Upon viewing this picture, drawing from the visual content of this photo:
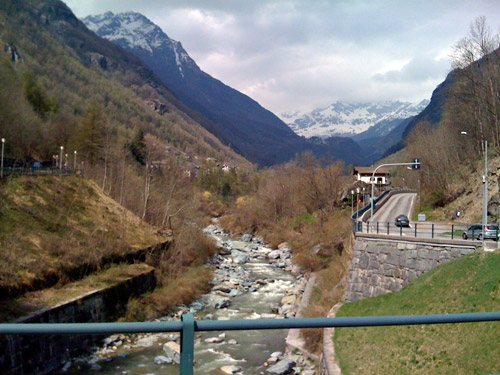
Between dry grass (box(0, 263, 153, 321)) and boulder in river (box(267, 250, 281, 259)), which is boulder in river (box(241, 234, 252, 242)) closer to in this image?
boulder in river (box(267, 250, 281, 259))

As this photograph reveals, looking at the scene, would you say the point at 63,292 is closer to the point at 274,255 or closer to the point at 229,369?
the point at 229,369

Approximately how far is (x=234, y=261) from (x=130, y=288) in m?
19.9

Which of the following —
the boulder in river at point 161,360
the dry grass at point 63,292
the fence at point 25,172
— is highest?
the fence at point 25,172

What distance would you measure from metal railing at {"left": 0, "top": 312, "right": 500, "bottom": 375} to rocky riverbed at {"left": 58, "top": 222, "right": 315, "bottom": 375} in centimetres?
197

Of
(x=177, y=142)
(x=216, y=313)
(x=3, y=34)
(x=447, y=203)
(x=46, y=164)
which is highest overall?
(x=3, y=34)

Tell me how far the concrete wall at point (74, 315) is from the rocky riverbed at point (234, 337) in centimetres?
178

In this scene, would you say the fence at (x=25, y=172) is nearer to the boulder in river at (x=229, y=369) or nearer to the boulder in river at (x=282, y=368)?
the boulder in river at (x=229, y=369)

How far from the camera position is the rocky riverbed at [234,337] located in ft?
64.6

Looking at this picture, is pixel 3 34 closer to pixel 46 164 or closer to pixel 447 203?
pixel 46 164

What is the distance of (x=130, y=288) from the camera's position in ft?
102

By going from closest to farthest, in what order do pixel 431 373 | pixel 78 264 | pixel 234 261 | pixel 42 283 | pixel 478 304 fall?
pixel 431 373
pixel 478 304
pixel 42 283
pixel 78 264
pixel 234 261

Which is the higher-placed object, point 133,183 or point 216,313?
point 133,183

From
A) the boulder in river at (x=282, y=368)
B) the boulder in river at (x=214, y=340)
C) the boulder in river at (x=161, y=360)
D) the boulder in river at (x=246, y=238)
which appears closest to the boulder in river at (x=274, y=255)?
the boulder in river at (x=246, y=238)

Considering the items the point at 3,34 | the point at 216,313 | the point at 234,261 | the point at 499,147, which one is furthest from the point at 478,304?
the point at 3,34
